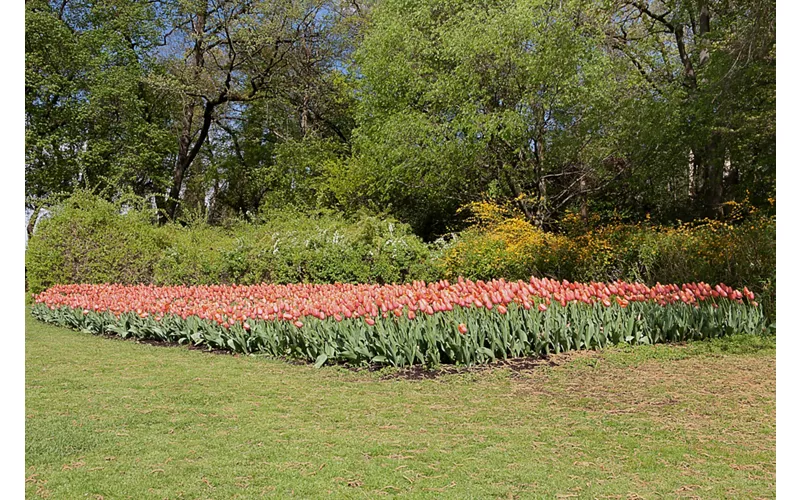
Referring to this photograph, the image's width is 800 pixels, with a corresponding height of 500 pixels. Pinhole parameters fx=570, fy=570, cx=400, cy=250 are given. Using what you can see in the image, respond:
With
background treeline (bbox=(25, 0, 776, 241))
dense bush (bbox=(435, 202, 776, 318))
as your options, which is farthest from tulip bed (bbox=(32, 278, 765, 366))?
background treeline (bbox=(25, 0, 776, 241))

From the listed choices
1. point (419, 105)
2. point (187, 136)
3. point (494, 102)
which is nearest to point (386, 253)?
point (494, 102)

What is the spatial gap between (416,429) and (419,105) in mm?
12275

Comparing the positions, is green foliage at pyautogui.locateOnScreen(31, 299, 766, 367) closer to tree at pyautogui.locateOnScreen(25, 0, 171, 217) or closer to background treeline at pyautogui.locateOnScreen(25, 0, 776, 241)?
background treeline at pyautogui.locateOnScreen(25, 0, 776, 241)

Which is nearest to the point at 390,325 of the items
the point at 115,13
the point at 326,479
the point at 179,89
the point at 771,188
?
the point at 326,479

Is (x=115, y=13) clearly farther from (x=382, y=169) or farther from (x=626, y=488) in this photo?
(x=626, y=488)

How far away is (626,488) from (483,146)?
1069cm

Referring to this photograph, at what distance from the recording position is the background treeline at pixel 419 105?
1159 cm

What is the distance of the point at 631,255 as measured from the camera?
7.93m

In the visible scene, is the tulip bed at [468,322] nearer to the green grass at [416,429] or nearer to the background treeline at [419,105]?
the green grass at [416,429]

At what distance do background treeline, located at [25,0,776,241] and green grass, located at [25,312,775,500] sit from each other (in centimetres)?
563

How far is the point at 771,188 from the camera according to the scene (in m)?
10.7

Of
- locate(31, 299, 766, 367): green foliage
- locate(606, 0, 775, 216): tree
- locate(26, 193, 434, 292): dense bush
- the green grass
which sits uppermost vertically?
locate(606, 0, 775, 216): tree

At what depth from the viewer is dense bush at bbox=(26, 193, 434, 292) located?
934 cm

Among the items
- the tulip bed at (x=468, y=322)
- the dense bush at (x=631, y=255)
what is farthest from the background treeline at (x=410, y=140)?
Result: the tulip bed at (x=468, y=322)
